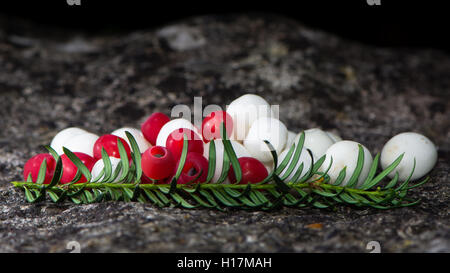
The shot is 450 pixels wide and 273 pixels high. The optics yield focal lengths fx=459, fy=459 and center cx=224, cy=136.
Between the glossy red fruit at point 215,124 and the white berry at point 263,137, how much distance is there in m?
0.06

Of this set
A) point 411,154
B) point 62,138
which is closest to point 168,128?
point 62,138

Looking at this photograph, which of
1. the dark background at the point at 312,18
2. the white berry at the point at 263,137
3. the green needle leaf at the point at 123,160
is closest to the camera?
the green needle leaf at the point at 123,160

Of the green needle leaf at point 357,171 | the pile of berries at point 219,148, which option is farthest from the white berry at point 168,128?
the green needle leaf at point 357,171

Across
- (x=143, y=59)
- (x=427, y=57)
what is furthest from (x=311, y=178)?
(x=427, y=57)

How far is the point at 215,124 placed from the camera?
1011mm

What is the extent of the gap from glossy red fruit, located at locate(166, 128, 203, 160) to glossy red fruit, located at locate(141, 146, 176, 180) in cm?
6

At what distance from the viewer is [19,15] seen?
2607 mm

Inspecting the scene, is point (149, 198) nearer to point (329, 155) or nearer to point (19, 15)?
point (329, 155)

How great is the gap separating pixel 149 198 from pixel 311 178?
1.14ft

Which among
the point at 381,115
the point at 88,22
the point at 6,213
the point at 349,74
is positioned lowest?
the point at 6,213

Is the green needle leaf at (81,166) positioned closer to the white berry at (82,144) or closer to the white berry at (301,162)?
the white berry at (82,144)

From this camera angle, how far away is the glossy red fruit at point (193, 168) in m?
0.92

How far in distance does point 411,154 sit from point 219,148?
472mm

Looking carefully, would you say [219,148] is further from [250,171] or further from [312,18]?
[312,18]
